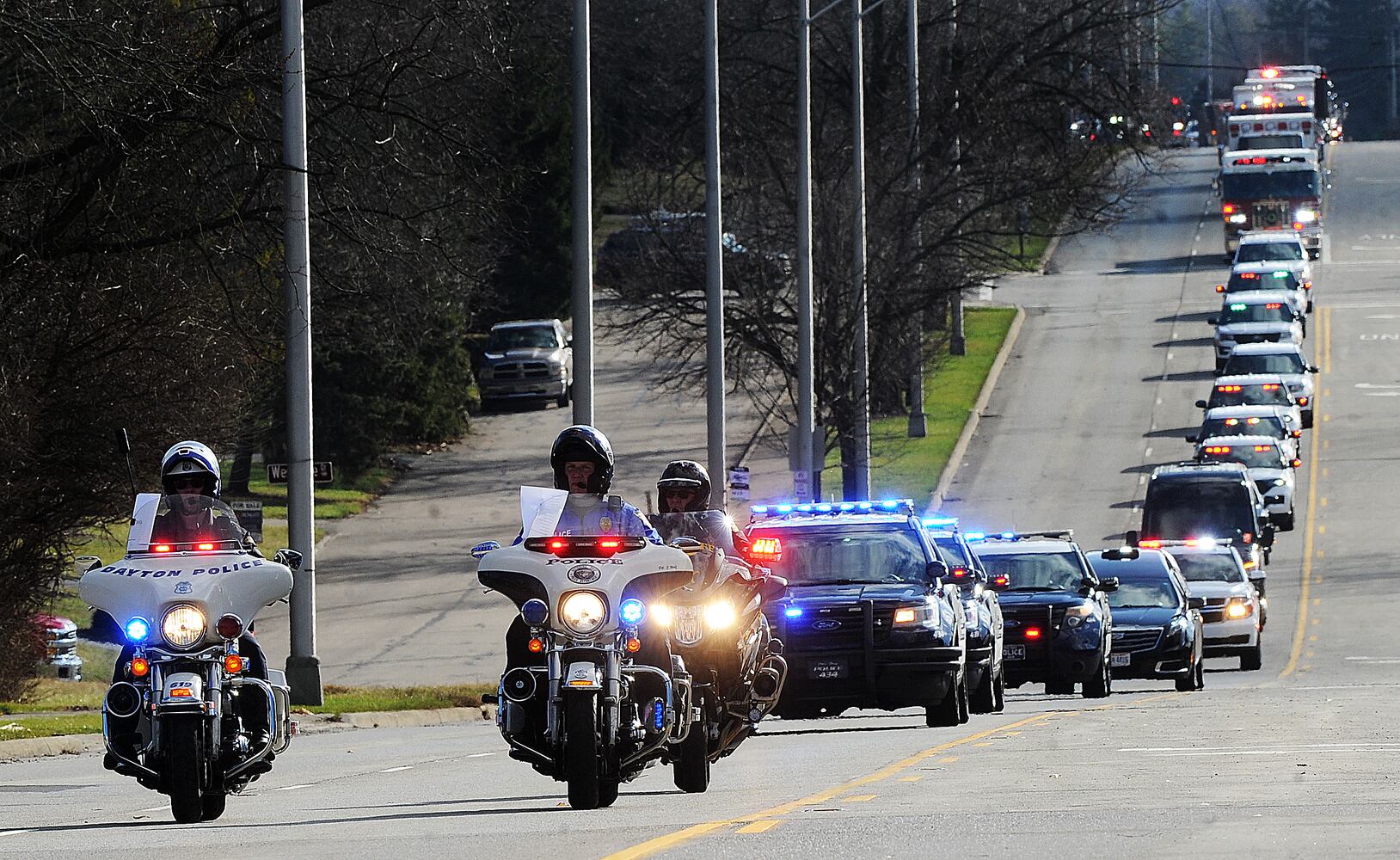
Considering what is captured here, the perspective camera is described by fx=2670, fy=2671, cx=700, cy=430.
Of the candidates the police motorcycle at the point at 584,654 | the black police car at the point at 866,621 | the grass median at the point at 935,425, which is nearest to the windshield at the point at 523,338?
the grass median at the point at 935,425

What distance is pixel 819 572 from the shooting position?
2139cm

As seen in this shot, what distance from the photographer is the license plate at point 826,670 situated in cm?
2034

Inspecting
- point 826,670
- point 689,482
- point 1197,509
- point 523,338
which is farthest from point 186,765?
point 523,338

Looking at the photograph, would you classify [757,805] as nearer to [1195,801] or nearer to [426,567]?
[1195,801]

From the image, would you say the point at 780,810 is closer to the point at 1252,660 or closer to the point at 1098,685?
the point at 1098,685

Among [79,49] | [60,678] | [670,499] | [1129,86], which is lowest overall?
[60,678]

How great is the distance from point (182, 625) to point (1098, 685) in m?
14.9

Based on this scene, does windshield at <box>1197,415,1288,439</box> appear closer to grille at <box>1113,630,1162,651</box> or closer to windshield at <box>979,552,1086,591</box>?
grille at <box>1113,630,1162,651</box>

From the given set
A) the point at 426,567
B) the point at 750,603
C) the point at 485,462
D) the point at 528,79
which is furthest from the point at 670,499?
the point at 528,79

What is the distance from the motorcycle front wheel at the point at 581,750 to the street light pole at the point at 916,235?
116 ft

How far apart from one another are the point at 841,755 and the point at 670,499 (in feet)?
9.94

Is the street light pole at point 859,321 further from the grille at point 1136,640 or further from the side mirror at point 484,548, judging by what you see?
the side mirror at point 484,548

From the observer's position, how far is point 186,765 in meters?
12.5

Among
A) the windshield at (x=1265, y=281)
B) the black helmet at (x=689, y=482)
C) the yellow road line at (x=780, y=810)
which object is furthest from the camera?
the windshield at (x=1265, y=281)
